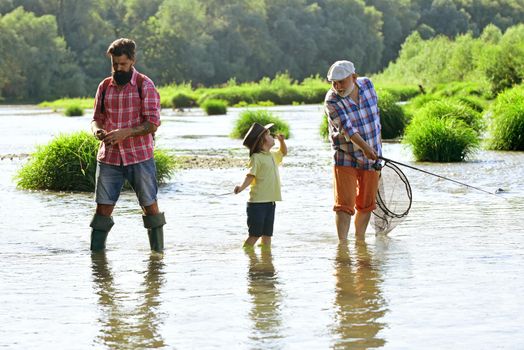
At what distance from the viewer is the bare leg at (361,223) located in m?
9.54

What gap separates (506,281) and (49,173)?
9.24 metres

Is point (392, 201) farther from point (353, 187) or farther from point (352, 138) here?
point (352, 138)

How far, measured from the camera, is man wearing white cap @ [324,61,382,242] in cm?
888

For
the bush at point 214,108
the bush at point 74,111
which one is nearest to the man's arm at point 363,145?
the bush at point 214,108

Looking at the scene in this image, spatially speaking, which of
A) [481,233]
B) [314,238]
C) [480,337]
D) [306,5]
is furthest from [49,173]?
[306,5]

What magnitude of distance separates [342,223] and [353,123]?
937mm

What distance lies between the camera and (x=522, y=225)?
10.6 meters

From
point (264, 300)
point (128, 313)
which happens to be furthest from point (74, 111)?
point (128, 313)

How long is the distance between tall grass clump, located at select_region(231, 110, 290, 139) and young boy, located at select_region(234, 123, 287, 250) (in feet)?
58.0

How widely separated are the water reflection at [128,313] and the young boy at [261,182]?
1142 mm

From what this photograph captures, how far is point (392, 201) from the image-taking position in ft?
33.2

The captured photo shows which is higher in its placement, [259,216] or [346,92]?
[346,92]

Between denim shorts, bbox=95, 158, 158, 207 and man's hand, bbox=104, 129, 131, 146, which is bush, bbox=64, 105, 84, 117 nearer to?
denim shorts, bbox=95, 158, 158, 207

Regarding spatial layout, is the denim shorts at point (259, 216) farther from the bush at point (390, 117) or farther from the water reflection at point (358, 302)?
the bush at point (390, 117)
